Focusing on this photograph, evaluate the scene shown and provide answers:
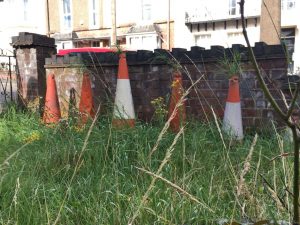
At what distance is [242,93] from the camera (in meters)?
3.72

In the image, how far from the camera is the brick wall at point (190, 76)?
138 inches

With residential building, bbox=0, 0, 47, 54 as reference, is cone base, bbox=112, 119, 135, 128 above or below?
below

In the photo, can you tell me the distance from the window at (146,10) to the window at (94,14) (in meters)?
3.76

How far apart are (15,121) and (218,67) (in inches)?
97.9

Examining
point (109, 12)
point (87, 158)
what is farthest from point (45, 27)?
point (87, 158)

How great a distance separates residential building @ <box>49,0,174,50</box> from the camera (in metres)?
21.4

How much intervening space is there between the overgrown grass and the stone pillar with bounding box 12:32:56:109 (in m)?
1.84

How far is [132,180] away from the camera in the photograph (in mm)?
2264

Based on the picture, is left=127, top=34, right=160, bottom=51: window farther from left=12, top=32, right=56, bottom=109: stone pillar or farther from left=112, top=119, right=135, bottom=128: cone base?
left=112, top=119, right=135, bottom=128: cone base

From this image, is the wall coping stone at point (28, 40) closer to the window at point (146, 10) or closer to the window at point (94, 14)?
the window at point (146, 10)

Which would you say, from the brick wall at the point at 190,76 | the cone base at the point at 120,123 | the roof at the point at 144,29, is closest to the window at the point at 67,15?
the roof at the point at 144,29

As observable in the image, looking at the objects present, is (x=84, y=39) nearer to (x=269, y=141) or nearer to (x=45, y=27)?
(x=45, y=27)

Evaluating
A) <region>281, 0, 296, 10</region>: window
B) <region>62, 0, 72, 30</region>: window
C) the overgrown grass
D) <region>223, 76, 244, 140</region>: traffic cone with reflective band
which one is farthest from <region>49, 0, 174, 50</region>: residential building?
the overgrown grass

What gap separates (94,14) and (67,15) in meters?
2.87
